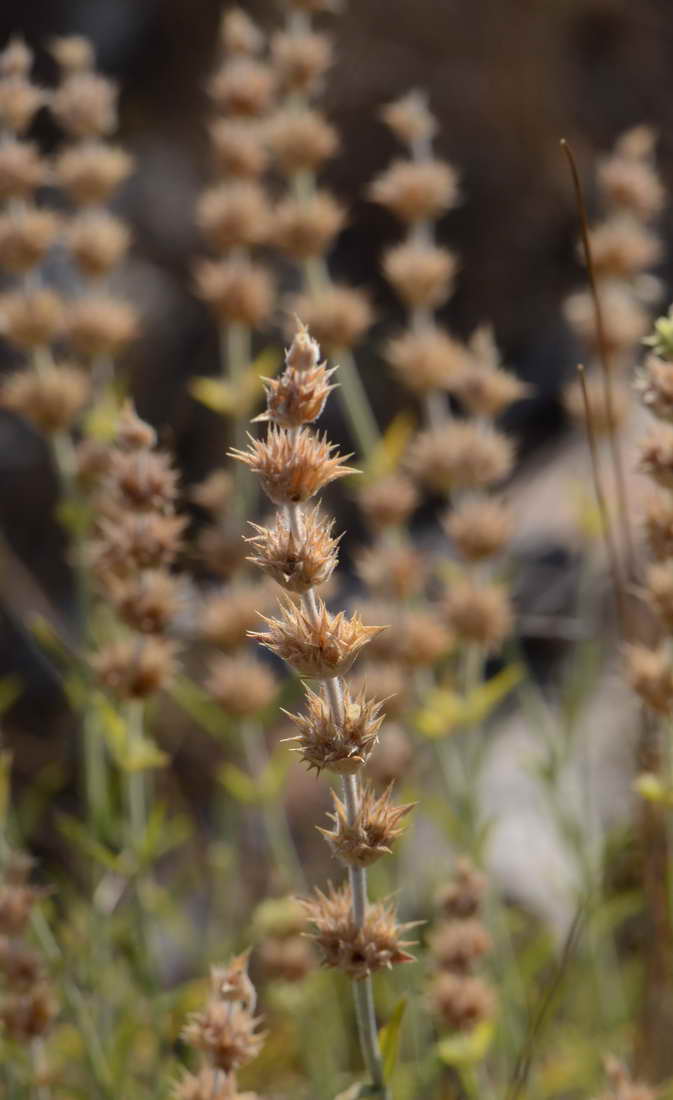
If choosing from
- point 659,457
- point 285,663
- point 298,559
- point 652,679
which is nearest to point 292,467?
point 298,559

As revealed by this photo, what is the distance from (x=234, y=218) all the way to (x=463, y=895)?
0.80 meters

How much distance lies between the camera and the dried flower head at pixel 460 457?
4.05 ft

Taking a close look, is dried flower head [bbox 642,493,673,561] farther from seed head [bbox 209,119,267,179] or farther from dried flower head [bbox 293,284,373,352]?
seed head [bbox 209,119,267,179]

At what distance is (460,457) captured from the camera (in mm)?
1246

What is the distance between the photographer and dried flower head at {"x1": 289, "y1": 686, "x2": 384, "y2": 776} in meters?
0.53

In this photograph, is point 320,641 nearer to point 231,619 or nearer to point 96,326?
point 231,619

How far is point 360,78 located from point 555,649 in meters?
1.39

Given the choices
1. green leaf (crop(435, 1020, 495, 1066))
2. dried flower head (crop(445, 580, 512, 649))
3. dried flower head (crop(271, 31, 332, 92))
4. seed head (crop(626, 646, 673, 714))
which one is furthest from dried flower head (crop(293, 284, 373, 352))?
green leaf (crop(435, 1020, 495, 1066))

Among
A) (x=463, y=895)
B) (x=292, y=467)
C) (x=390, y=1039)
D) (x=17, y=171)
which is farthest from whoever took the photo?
(x=17, y=171)

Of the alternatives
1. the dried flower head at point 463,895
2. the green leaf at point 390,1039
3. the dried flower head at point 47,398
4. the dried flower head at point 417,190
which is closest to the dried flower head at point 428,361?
the dried flower head at point 417,190

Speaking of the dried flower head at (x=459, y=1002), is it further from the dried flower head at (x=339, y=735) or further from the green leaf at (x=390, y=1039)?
the dried flower head at (x=339, y=735)

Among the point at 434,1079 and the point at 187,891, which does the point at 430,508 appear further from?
the point at 434,1079

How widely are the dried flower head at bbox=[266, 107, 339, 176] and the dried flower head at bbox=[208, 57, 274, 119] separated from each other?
0.03 meters

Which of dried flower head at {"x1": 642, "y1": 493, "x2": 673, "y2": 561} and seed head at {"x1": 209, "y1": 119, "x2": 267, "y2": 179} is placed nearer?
dried flower head at {"x1": 642, "y1": 493, "x2": 673, "y2": 561}
